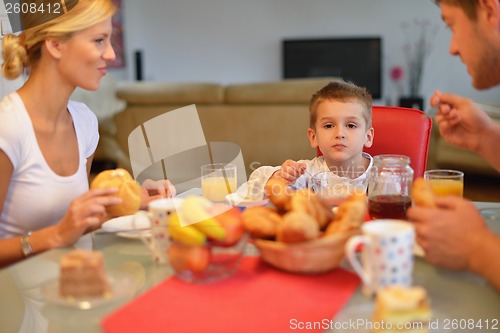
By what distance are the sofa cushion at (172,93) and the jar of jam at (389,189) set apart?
2.68m

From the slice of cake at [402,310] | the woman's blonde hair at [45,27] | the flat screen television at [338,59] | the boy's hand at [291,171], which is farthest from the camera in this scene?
the flat screen television at [338,59]

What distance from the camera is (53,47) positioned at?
1.35m

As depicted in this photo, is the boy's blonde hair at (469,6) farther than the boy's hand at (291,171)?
No

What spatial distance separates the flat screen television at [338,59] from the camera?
6.90 m

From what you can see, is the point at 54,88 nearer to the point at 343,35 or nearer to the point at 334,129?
the point at 334,129

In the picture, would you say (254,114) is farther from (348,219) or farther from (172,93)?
(348,219)

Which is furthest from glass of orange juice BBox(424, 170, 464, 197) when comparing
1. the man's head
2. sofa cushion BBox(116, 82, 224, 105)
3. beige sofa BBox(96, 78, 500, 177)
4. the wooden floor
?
sofa cushion BBox(116, 82, 224, 105)

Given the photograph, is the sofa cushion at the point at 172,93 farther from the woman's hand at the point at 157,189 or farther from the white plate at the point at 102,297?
the white plate at the point at 102,297

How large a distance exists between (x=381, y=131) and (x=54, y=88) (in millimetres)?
1034

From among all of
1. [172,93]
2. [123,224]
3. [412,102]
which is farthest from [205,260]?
[412,102]

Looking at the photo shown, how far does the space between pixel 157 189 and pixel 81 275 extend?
1.84 feet

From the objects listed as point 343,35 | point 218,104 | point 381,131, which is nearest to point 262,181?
point 381,131

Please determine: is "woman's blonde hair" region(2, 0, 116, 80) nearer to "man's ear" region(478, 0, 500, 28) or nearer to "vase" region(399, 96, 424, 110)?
"man's ear" region(478, 0, 500, 28)

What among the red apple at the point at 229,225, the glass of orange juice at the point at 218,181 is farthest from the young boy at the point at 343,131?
the red apple at the point at 229,225
